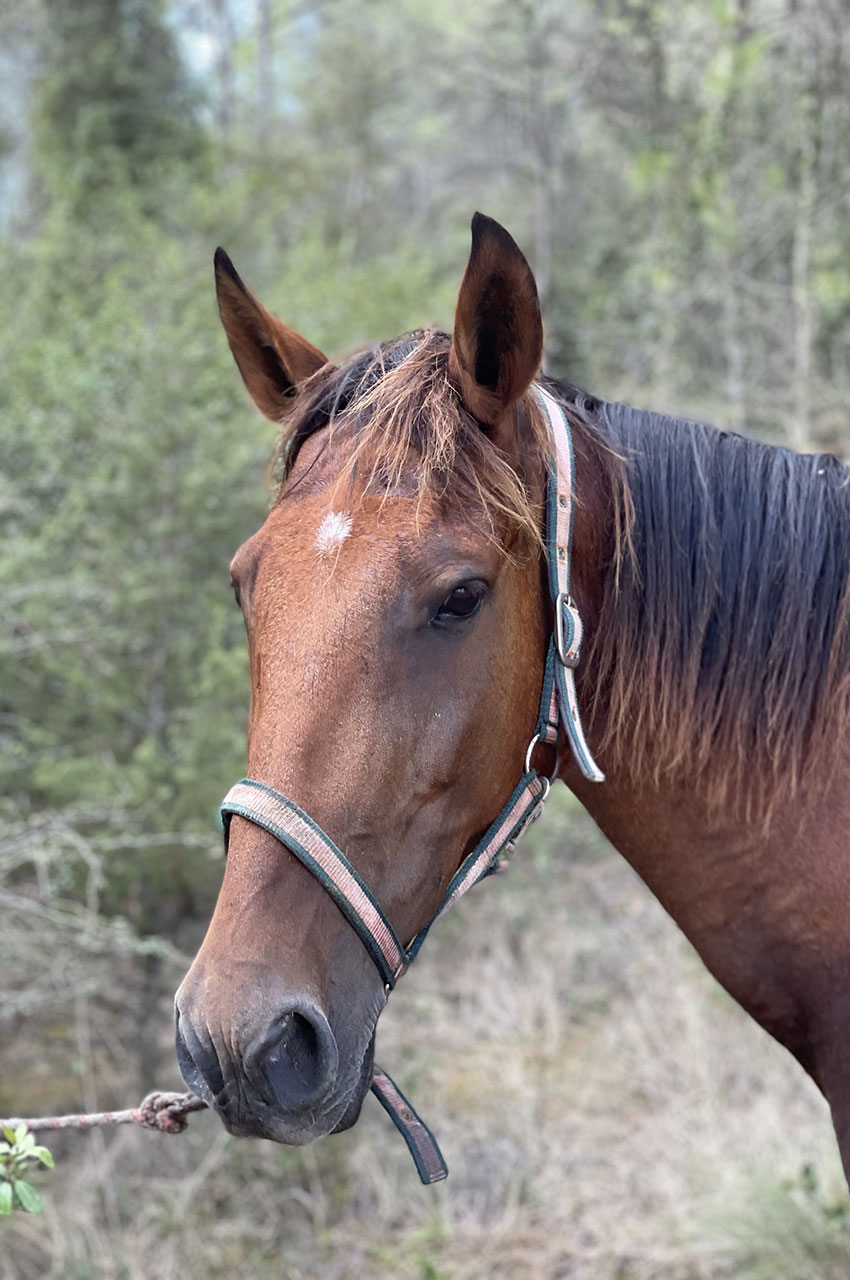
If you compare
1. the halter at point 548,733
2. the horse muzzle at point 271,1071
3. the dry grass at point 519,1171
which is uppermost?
the halter at point 548,733

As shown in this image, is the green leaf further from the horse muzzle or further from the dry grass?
the dry grass

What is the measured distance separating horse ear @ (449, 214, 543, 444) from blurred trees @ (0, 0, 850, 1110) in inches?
80.4

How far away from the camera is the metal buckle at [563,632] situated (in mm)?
1687

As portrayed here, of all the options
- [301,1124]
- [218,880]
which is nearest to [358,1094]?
[301,1124]

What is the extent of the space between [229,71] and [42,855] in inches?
653

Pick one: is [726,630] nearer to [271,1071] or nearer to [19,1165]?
[271,1071]

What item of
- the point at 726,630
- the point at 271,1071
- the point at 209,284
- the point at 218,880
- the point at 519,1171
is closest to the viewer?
the point at 271,1071

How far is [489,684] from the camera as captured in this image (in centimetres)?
161

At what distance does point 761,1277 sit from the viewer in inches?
128

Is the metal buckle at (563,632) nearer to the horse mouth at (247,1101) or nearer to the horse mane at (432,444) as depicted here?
the horse mane at (432,444)

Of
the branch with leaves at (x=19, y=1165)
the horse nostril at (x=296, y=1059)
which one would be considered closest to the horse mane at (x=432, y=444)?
the horse nostril at (x=296, y=1059)

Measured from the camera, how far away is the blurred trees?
400 centimetres

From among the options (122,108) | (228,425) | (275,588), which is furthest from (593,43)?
(275,588)

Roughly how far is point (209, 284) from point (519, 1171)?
453 centimetres
